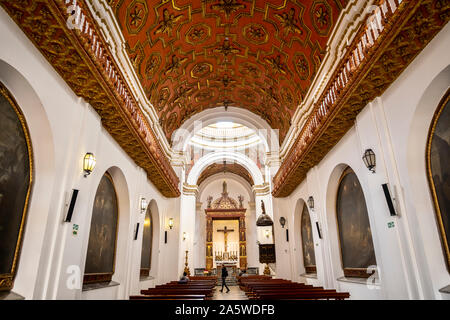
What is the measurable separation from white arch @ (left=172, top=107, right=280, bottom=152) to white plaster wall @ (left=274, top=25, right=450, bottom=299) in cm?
925

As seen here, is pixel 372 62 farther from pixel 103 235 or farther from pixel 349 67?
pixel 103 235

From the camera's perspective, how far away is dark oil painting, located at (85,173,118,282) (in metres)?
7.78

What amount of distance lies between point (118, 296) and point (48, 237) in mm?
4725

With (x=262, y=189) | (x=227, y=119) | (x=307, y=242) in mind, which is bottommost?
(x=307, y=242)

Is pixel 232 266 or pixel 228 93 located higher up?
pixel 228 93

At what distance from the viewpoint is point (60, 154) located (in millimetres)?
5719

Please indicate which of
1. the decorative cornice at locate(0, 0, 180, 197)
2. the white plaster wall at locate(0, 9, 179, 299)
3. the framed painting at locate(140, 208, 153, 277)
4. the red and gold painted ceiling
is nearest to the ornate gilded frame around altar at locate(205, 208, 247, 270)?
the framed painting at locate(140, 208, 153, 277)

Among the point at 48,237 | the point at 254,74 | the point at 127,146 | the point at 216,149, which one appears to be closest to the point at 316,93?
the point at 254,74

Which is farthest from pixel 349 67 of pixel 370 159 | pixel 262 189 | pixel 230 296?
pixel 262 189

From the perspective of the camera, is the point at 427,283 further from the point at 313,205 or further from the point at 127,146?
the point at 127,146

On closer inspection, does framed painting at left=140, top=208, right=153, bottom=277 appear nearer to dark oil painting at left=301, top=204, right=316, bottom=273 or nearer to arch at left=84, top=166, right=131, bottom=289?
arch at left=84, top=166, right=131, bottom=289

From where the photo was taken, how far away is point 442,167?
5.05 meters

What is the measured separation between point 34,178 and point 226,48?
9030mm

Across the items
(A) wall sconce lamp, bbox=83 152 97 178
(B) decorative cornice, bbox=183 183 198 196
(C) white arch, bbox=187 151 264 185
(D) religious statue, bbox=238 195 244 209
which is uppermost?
(C) white arch, bbox=187 151 264 185
